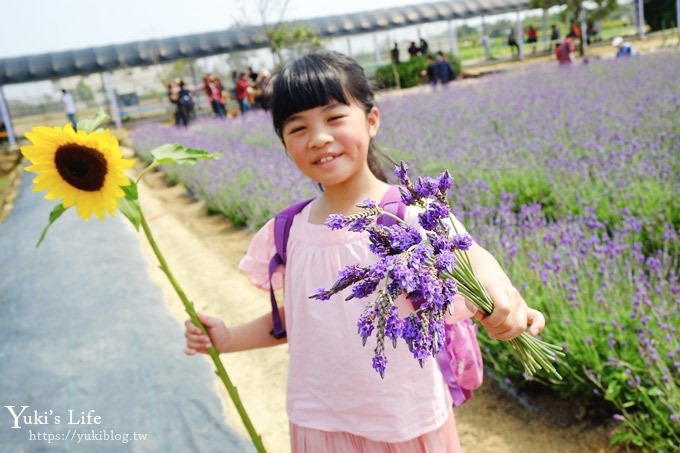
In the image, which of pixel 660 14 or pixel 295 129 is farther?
pixel 660 14

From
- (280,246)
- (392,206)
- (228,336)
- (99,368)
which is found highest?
(392,206)

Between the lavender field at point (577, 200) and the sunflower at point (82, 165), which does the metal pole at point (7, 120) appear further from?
the sunflower at point (82, 165)

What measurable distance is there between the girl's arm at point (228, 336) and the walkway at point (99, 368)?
4.14 feet

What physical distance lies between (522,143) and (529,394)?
3688 mm

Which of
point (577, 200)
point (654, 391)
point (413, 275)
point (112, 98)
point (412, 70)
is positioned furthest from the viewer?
Answer: point (412, 70)

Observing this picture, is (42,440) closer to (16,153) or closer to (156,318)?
(156,318)

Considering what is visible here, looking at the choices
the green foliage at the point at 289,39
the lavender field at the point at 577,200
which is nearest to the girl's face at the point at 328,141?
the lavender field at the point at 577,200

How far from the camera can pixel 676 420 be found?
6.66 feet

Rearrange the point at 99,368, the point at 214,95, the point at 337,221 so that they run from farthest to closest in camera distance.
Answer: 1. the point at 214,95
2. the point at 99,368
3. the point at 337,221

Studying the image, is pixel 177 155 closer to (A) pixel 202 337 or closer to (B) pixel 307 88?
(B) pixel 307 88

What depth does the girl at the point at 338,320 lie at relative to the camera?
4.22 feet

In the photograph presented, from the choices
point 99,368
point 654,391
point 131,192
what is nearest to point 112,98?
point 99,368

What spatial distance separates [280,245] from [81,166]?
0.51 meters

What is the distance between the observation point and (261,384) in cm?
335
